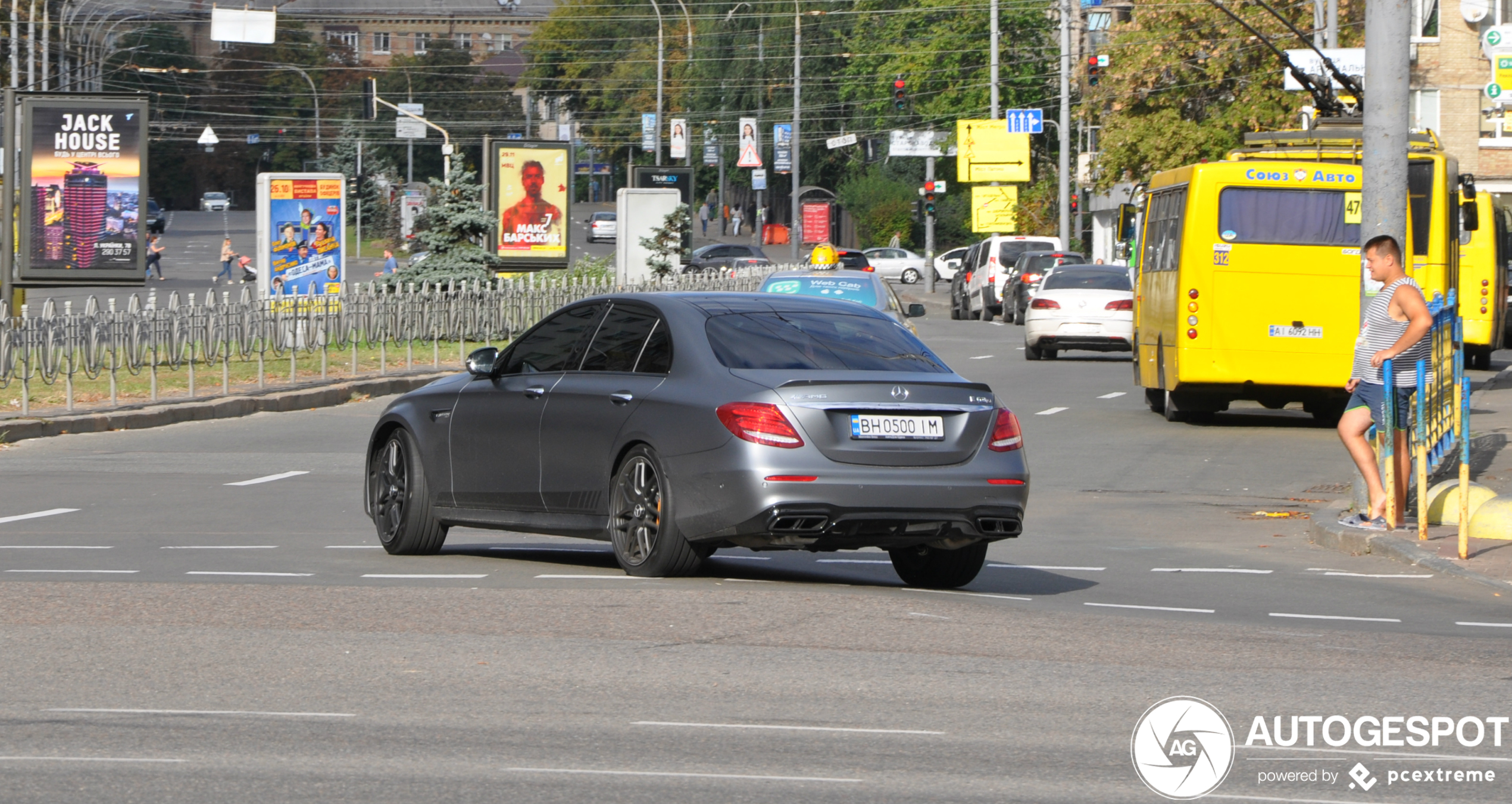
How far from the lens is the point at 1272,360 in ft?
70.8

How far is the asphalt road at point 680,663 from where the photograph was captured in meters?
5.92

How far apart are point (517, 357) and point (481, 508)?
0.82 m

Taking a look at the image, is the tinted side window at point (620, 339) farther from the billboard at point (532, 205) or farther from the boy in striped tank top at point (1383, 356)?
the billboard at point (532, 205)

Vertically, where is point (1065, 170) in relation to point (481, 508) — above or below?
above

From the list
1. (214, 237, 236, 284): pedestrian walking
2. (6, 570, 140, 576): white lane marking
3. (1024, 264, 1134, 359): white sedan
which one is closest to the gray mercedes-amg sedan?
(6, 570, 140, 576): white lane marking

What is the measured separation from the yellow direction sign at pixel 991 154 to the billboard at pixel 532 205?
127ft

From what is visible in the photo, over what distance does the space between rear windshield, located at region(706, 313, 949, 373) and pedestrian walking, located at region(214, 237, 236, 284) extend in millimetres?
55426

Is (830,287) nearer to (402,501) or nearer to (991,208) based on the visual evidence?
(402,501)

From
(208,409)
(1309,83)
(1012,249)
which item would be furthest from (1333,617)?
(1012,249)

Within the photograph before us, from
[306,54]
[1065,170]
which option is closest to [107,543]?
[1065,170]

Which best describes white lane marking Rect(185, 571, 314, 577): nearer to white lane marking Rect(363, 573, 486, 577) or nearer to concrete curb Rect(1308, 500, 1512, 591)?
white lane marking Rect(363, 573, 486, 577)

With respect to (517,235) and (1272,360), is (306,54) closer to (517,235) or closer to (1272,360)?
(517,235)

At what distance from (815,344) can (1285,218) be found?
515 inches

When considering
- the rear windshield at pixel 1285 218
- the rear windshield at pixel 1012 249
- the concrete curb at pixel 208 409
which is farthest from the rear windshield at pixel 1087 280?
the rear windshield at pixel 1012 249
